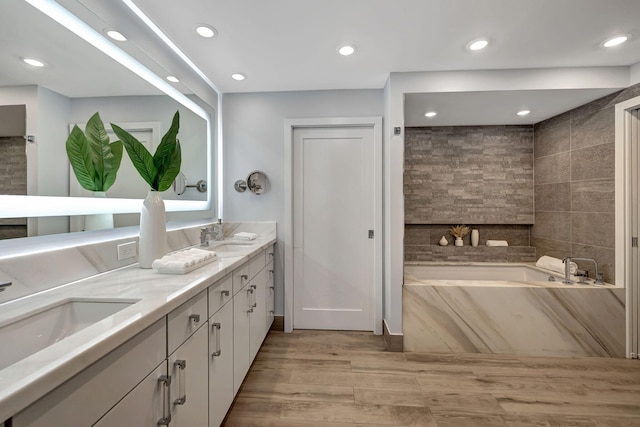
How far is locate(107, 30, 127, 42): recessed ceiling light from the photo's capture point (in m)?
1.52

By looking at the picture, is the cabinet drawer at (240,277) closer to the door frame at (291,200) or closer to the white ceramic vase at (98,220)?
the white ceramic vase at (98,220)

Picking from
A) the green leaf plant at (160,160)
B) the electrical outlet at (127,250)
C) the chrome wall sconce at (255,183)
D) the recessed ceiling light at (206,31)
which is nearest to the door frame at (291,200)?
the chrome wall sconce at (255,183)

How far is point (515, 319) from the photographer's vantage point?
241 centimetres

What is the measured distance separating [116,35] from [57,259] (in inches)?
49.0

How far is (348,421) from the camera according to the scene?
1649mm

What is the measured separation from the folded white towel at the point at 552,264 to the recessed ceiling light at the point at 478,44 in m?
2.21

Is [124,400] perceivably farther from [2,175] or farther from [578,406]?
[578,406]

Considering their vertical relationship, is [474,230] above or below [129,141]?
below

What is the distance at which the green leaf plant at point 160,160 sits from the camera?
1.48 meters

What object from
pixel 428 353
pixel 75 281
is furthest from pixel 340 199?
pixel 75 281

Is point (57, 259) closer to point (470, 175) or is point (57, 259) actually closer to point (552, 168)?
point (470, 175)

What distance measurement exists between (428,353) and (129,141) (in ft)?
8.76

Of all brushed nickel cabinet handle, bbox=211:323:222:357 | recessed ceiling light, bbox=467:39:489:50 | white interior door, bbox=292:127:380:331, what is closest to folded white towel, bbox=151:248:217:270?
brushed nickel cabinet handle, bbox=211:323:222:357

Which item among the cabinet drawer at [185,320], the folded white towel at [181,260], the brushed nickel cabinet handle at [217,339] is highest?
the folded white towel at [181,260]
